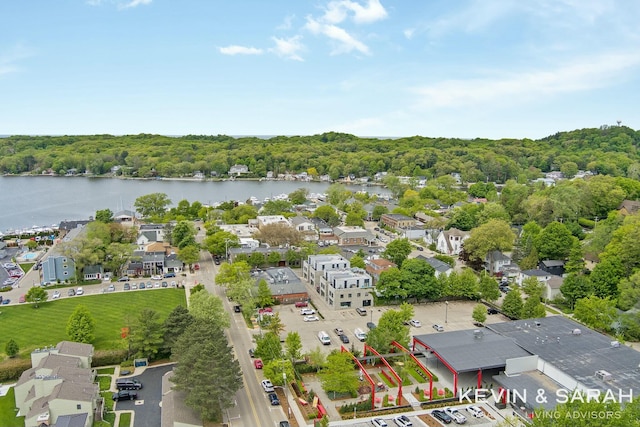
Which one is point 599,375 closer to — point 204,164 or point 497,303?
point 497,303

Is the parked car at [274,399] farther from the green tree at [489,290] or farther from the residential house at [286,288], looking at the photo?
the green tree at [489,290]

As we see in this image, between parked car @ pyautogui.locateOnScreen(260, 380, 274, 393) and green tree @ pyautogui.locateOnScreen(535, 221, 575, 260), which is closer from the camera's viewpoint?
parked car @ pyautogui.locateOnScreen(260, 380, 274, 393)

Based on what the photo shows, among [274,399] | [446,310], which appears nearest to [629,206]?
[446,310]

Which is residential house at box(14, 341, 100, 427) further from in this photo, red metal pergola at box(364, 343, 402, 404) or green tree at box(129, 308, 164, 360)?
red metal pergola at box(364, 343, 402, 404)

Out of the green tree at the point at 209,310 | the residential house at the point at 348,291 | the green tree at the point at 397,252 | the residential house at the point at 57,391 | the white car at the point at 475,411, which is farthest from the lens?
the green tree at the point at 397,252

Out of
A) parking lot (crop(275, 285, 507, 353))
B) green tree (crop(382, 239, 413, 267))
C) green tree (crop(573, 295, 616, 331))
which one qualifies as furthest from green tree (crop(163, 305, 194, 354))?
green tree (crop(573, 295, 616, 331))

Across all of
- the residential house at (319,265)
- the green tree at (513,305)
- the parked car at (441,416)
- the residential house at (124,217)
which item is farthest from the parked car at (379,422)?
the residential house at (124,217)

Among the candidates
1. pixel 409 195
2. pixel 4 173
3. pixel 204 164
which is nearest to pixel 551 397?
pixel 409 195
